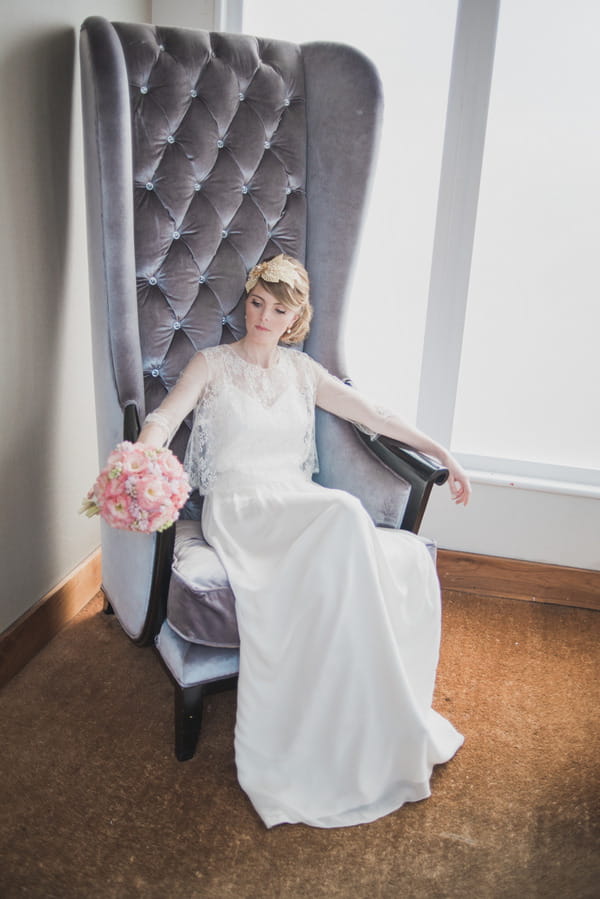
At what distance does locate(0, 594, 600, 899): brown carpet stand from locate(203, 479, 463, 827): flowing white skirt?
0.22 ft

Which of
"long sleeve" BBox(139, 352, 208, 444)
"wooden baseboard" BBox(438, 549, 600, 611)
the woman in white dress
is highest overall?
"long sleeve" BBox(139, 352, 208, 444)

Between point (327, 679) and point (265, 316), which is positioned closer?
point (327, 679)

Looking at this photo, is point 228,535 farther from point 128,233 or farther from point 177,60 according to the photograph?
point 177,60

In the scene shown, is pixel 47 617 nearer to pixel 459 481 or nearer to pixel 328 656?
pixel 328 656

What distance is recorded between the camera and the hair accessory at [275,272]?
1912 millimetres

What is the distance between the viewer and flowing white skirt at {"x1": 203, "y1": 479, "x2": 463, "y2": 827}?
1.49 m

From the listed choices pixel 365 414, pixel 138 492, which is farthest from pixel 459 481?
pixel 138 492

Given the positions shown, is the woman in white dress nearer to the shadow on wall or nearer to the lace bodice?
the lace bodice

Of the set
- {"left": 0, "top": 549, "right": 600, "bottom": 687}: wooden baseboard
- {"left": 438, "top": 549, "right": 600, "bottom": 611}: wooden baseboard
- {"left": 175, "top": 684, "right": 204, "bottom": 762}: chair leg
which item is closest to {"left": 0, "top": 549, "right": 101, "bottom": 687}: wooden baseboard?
{"left": 0, "top": 549, "right": 600, "bottom": 687}: wooden baseboard

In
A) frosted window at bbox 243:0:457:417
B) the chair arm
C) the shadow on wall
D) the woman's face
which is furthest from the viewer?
frosted window at bbox 243:0:457:417

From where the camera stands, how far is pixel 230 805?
1.54 m

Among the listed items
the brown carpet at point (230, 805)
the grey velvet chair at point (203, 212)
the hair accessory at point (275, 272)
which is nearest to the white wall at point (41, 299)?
the grey velvet chair at point (203, 212)

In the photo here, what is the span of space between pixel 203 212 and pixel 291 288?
0.40 meters

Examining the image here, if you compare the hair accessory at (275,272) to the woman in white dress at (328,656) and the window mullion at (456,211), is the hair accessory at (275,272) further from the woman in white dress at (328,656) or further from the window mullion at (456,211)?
the window mullion at (456,211)
